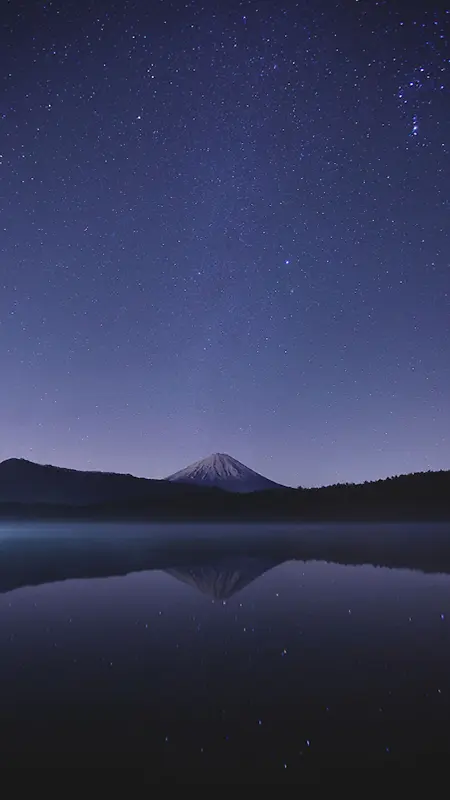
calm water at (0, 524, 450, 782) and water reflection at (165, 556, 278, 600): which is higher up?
water reflection at (165, 556, 278, 600)

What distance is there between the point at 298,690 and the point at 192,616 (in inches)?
222

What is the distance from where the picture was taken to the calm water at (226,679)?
5.83 metres

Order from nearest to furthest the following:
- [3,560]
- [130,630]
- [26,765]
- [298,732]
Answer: [26,765] < [298,732] < [130,630] < [3,560]

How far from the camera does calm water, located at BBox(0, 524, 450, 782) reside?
583 cm

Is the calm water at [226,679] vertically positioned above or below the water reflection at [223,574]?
below

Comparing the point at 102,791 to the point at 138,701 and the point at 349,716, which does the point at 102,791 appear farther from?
the point at 349,716

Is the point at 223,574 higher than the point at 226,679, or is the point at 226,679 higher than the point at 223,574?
the point at 223,574

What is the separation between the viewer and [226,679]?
832 cm

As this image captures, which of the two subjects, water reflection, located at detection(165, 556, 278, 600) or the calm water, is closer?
the calm water

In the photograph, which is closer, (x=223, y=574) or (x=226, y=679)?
(x=226, y=679)

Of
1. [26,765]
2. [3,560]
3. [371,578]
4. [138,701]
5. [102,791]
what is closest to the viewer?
[102,791]

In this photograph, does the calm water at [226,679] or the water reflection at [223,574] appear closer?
the calm water at [226,679]

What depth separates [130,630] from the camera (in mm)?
11672

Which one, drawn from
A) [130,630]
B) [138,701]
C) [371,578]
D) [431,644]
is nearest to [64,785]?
[138,701]
